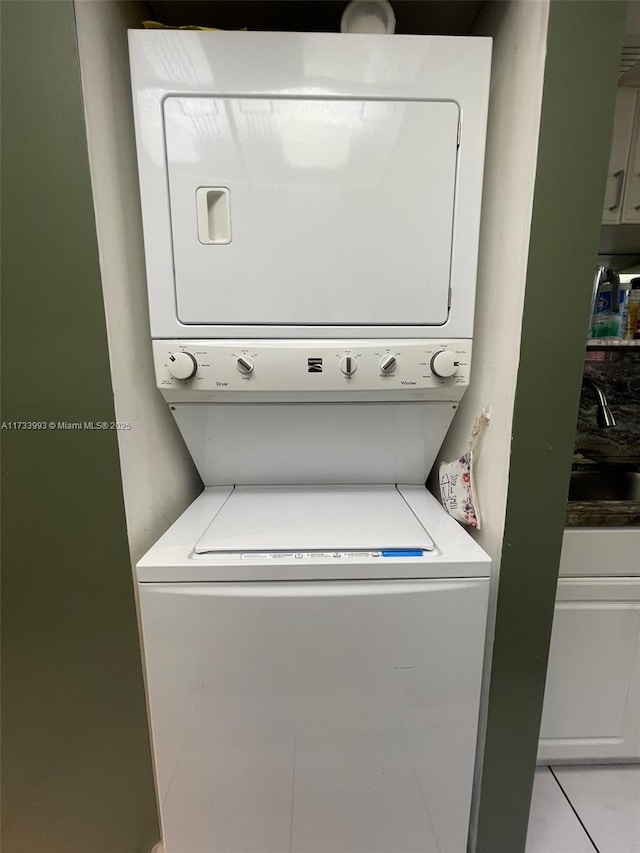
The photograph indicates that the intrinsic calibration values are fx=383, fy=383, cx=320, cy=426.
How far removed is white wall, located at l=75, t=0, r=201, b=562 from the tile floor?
156 cm

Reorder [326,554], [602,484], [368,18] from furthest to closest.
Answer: [602,484], [368,18], [326,554]

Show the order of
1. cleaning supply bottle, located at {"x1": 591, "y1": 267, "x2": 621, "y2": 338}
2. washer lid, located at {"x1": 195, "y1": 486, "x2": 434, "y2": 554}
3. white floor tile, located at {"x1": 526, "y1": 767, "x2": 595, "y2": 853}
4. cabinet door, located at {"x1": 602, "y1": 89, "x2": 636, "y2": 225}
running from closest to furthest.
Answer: washer lid, located at {"x1": 195, "y1": 486, "x2": 434, "y2": 554}
white floor tile, located at {"x1": 526, "y1": 767, "x2": 595, "y2": 853}
cabinet door, located at {"x1": 602, "y1": 89, "x2": 636, "y2": 225}
cleaning supply bottle, located at {"x1": 591, "y1": 267, "x2": 621, "y2": 338}

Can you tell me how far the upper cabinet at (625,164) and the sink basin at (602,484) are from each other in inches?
40.9

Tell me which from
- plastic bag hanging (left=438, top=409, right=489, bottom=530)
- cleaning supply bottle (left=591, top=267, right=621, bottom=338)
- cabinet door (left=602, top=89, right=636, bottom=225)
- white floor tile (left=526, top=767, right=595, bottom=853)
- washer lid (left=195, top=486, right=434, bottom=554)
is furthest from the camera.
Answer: cleaning supply bottle (left=591, top=267, right=621, bottom=338)

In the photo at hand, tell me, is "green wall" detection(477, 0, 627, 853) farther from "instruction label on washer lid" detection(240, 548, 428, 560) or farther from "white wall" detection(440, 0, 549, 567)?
"instruction label on washer lid" detection(240, 548, 428, 560)

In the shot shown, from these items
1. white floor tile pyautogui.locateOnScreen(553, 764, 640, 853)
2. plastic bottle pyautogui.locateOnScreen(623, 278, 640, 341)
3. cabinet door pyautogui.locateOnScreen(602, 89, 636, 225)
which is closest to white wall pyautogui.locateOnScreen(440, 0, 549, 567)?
cabinet door pyautogui.locateOnScreen(602, 89, 636, 225)

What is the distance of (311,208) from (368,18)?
19.6 inches

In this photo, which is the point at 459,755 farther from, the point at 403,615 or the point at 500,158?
the point at 500,158

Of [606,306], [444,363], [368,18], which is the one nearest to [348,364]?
[444,363]

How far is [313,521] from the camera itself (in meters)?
0.99

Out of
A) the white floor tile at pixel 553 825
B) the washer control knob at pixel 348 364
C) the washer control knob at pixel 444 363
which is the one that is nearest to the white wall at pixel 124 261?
the washer control knob at pixel 348 364

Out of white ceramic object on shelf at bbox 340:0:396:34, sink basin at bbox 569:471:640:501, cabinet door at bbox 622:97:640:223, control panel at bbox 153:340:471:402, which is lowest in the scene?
sink basin at bbox 569:471:640:501

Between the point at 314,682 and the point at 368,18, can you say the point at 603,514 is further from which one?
the point at 368,18

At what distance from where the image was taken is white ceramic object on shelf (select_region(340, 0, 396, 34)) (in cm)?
93
